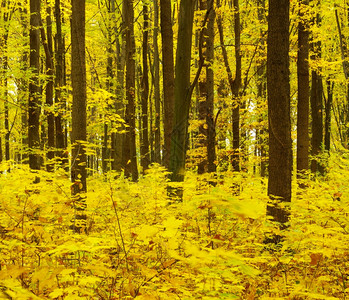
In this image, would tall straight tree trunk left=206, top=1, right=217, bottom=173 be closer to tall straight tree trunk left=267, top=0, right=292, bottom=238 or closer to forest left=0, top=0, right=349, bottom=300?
forest left=0, top=0, right=349, bottom=300

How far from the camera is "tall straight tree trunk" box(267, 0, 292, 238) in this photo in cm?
452

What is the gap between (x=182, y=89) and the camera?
20.3 ft

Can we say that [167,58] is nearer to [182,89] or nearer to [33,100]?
[182,89]

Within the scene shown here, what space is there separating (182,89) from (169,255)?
394 cm

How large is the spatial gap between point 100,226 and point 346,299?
411 cm

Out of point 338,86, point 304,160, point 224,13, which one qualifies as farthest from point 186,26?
point 338,86

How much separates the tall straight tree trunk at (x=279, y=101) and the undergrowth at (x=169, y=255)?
1.55ft

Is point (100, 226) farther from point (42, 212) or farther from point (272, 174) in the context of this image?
point (272, 174)

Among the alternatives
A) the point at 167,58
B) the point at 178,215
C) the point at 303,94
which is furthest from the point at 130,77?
the point at 178,215

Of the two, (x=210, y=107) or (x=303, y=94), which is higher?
(x=303, y=94)

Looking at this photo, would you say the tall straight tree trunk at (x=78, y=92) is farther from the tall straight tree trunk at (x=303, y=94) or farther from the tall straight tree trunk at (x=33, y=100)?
the tall straight tree trunk at (x=303, y=94)

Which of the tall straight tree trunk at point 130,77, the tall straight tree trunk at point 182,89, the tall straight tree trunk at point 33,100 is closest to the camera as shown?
the tall straight tree trunk at point 182,89

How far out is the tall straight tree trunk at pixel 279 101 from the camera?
452cm

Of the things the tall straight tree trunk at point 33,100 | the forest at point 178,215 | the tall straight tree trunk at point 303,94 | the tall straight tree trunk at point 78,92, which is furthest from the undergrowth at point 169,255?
the tall straight tree trunk at point 303,94
